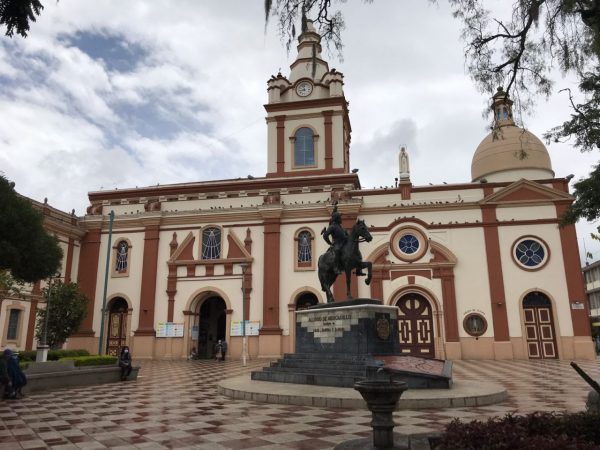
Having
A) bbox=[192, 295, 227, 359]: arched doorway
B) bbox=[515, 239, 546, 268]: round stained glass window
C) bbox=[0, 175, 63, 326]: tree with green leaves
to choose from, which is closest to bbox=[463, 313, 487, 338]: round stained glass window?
bbox=[515, 239, 546, 268]: round stained glass window

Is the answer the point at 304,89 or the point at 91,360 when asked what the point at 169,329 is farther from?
the point at 304,89

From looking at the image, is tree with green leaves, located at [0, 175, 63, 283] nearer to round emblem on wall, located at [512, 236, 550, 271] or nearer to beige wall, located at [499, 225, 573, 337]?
beige wall, located at [499, 225, 573, 337]

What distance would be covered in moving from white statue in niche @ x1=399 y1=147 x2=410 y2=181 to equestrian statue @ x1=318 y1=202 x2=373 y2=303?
13321mm

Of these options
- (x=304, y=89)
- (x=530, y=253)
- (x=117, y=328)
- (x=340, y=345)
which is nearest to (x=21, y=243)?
(x=340, y=345)

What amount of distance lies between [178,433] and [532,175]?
26.9 metres

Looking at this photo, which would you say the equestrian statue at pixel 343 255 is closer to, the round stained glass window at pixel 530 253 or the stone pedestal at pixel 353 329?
the stone pedestal at pixel 353 329

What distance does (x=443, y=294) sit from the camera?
25.7 metres

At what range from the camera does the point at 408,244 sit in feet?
88.3

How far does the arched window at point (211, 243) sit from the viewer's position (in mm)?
28906

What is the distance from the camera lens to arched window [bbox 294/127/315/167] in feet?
103

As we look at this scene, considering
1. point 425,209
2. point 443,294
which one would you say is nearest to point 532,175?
point 425,209

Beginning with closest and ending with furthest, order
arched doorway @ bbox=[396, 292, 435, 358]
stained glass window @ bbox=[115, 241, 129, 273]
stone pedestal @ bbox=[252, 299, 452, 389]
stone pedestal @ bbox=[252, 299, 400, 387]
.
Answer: stone pedestal @ bbox=[252, 299, 452, 389]
stone pedestal @ bbox=[252, 299, 400, 387]
arched doorway @ bbox=[396, 292, 435, 358]
stained glass window @ bbox=[115, 241, 129, 273]

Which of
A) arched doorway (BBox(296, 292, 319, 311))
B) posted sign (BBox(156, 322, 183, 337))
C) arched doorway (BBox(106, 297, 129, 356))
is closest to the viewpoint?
arched doorway (BBox(296, 292, 319, 311))

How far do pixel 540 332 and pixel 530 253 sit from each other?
411 cm
